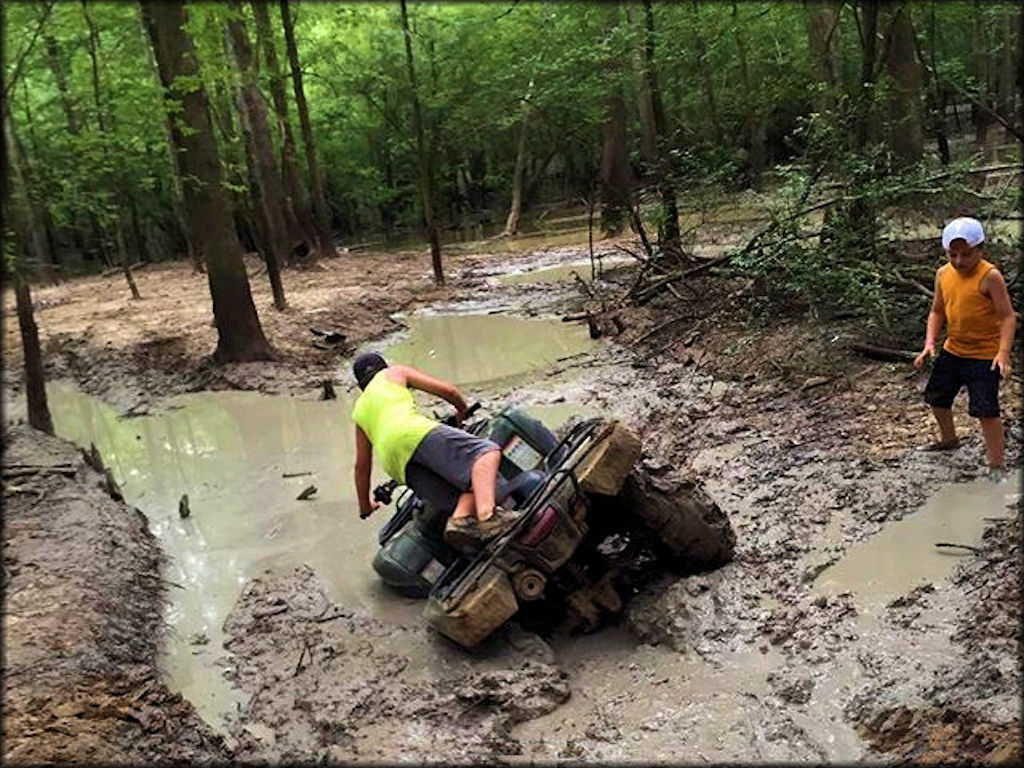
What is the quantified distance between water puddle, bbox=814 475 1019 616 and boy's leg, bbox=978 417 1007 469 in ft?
0.43

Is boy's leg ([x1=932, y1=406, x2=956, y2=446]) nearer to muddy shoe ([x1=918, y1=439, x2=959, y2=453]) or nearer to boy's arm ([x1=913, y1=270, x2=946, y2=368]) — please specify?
muddy shoe ([x1=918, y1=439, x2=959, y2=453])

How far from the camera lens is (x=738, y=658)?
4.65 metres

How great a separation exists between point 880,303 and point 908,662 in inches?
172

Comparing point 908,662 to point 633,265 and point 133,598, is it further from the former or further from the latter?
point 633,265

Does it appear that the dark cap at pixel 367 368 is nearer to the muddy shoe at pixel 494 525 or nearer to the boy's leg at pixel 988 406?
the muddy shoe at pixel 494 525

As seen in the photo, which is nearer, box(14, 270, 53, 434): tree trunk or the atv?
the atv

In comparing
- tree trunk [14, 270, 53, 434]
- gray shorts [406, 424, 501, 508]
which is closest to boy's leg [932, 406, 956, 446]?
gray shorts [406, 424, 501, 508]

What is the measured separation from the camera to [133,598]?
6246mm

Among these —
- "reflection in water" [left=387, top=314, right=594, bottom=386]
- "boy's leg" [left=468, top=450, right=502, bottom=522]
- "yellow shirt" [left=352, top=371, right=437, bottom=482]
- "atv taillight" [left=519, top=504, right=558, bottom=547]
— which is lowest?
"reflection in water" [left=387, top=314, right=594, bottom=386]

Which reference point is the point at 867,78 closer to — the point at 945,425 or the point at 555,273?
the point at 945,425

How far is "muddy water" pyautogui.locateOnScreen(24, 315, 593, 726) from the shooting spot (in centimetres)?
609

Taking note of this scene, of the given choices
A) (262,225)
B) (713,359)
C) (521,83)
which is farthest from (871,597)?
(521,83)

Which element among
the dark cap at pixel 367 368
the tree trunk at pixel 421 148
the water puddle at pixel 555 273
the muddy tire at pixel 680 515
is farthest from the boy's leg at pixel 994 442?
the tree trunk at pixel 421 148

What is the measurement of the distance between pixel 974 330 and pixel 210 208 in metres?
10.1
